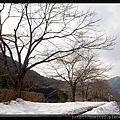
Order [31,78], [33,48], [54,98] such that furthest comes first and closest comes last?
[54,98] → [31,78] → [33,48]

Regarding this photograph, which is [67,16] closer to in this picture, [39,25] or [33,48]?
[39,25]

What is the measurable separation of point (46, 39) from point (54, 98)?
9009mm

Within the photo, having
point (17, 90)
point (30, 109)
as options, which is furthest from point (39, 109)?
point (17, 90)

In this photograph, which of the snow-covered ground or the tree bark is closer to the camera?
the snow-covered ground

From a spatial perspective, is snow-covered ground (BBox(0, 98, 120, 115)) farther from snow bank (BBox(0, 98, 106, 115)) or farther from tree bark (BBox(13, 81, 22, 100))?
tree bark (BBox(13, 81, 22, 100))

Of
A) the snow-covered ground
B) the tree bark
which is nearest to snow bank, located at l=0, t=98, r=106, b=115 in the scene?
the snow-covered ground

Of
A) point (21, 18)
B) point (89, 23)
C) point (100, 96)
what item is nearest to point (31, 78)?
point (21, 18)

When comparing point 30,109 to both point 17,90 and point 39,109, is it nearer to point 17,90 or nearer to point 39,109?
point 39,109

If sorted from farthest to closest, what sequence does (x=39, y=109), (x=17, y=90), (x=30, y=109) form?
(x=17, y=90) < (x=39, y=109) < (x=30, y=109)

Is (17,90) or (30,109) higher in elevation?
(17,90)

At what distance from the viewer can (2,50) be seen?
8508 millimetres

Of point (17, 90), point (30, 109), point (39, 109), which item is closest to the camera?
point (30, 109)

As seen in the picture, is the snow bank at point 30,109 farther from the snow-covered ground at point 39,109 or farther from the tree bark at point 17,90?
the tree bark at point 17,90

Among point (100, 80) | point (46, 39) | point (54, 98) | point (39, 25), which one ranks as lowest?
point (54, 98)
